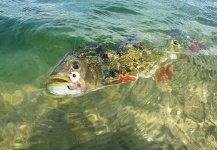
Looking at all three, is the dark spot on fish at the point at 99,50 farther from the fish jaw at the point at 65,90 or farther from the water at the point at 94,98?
the fish jaw at the point at 65,90

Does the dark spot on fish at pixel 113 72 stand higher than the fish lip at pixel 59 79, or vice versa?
the fish lip at pixel 59 79

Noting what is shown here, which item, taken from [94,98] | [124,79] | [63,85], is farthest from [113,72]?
[63,85]

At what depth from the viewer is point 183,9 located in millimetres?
11508

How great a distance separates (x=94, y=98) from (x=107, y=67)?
0.75 m

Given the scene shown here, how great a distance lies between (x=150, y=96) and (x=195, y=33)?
468 cm

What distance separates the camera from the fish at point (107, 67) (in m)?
4.58

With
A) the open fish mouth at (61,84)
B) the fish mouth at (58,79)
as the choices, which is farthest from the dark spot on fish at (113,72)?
the fish mouth at (58,79)

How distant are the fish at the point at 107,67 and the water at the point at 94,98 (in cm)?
26

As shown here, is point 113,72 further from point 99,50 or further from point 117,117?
point 117,117

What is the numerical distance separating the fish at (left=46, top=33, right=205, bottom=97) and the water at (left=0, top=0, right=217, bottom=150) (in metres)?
0.26

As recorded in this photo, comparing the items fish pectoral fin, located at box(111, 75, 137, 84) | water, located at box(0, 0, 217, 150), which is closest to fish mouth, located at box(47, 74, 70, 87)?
water, located at box(0, 0, 217, 150)

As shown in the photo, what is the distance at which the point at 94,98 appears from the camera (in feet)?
17.7

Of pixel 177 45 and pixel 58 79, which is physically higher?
pixel 177 45

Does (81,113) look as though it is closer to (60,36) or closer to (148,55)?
(148,55)
